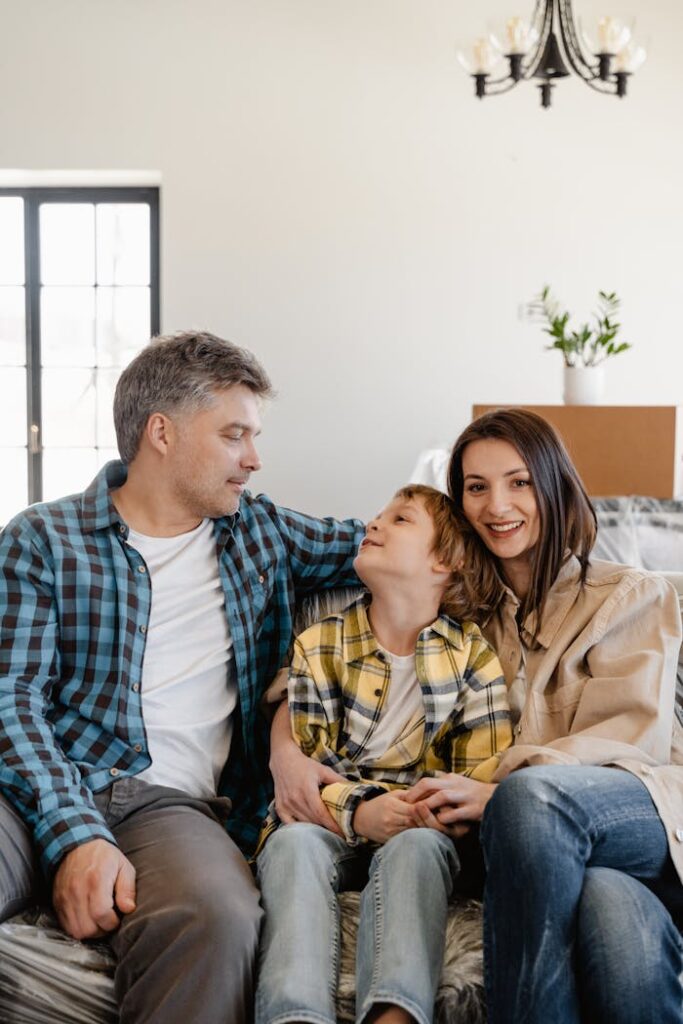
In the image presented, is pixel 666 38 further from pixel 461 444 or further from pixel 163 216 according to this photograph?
pixel 461 444

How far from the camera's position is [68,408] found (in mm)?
5094

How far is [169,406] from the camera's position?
6.00 ft

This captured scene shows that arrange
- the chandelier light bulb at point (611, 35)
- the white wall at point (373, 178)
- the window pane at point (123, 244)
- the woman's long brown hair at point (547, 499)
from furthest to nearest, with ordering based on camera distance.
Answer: the window pane at point (123, 244)
the white wall at point (373, 178)
the chandelier light bulb at point (611, 35)
the woman's long brown hair at point (547, 499)

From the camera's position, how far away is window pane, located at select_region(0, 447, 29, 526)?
511 centimetres

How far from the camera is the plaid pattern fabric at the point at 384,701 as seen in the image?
1605 mm

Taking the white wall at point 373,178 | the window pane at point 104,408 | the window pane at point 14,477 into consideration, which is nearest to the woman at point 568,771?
the white wall at point 373,178

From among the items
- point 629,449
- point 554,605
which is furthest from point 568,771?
point 629,449

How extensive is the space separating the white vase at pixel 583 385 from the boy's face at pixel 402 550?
217 cm

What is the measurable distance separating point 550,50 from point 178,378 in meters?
2.18

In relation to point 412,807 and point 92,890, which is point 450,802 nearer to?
point 412,807

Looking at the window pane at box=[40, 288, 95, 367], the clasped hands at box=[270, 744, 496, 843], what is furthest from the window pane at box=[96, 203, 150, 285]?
Result: the clasped hands at box=[270, 744, 496, 843]

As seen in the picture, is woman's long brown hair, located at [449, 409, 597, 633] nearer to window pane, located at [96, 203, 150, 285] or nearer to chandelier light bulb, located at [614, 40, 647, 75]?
chandelier light bulb, located at [614, 40, 647, 75]

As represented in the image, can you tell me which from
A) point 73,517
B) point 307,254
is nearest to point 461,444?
point 73,517

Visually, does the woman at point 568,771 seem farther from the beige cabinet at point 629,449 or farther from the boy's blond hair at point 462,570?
the beige cabinet at point 629,449
